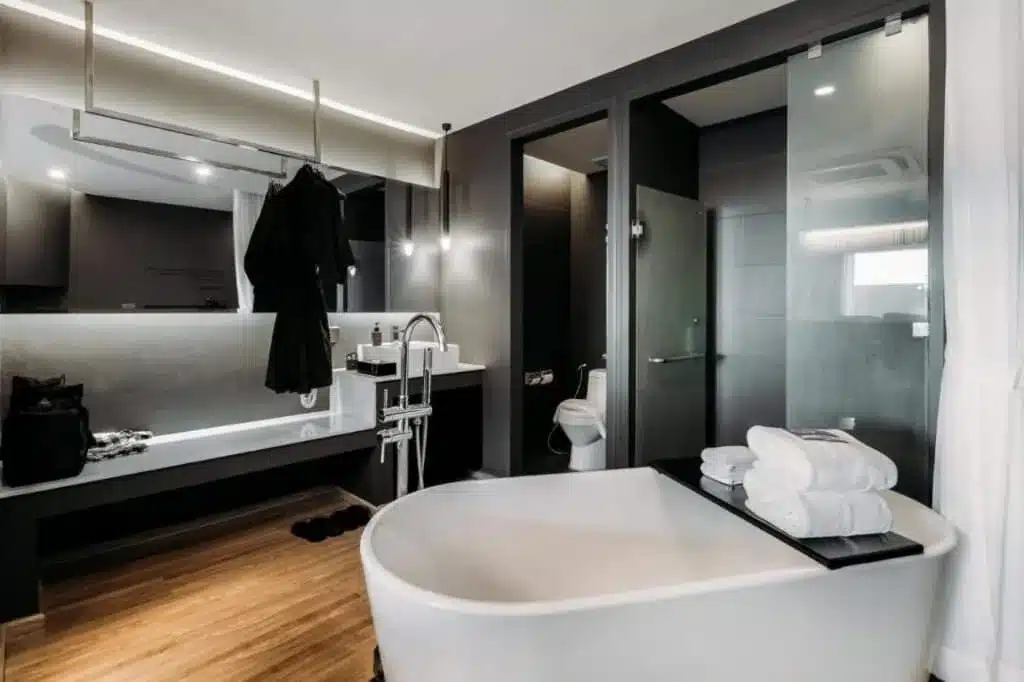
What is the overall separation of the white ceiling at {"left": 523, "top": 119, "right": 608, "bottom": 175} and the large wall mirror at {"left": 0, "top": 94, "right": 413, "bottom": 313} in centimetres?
168

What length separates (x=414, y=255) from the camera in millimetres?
3619

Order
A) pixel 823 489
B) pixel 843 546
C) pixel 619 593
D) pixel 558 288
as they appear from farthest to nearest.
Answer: pixel 558 288 → pixel 823 489 → pixel 843 546 → pixel 619 593

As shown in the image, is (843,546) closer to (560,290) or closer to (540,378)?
(540,378)

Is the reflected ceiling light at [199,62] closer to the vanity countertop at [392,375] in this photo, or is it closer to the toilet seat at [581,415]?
the vanity countertop at [392,375]

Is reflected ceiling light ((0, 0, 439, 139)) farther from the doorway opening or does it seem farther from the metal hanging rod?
the doorway opening

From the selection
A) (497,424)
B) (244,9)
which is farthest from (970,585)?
(244,9)

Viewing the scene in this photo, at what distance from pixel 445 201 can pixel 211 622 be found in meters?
2.69

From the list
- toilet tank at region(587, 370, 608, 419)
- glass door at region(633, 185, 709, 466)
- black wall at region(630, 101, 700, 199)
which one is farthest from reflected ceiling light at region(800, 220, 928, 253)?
toilet tank at region(587, 370, 608, 419)

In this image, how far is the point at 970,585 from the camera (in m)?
1.49

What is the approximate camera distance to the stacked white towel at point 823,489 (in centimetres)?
136

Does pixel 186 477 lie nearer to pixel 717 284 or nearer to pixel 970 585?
pixel 970 585

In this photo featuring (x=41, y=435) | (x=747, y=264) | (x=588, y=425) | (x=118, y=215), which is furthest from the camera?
(x=588, y=425)

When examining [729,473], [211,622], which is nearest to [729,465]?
[729,473]

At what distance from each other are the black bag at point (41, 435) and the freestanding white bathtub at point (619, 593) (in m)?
1.40
